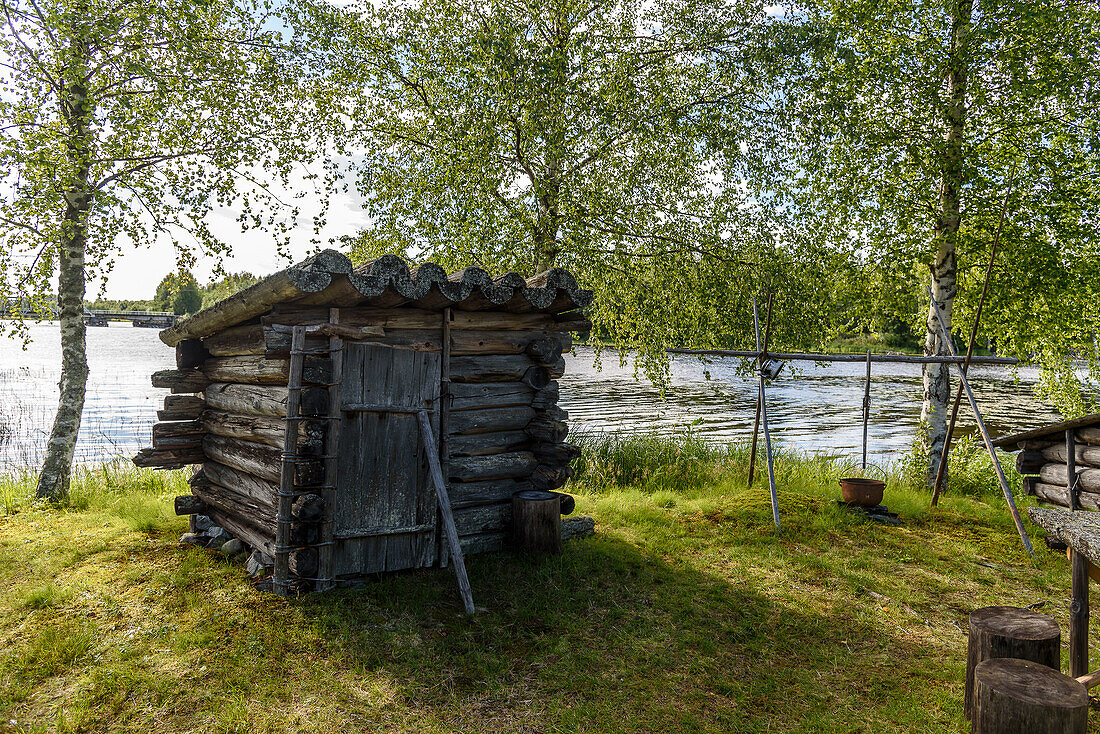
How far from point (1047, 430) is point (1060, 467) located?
0.53 metres

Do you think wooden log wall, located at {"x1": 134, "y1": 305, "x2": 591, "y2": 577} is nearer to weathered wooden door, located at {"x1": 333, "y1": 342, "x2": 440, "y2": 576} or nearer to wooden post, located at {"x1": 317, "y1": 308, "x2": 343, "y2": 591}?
wooden post, located at {"x1": 317, "y1": 308, "x2": 343, "y2": 591}

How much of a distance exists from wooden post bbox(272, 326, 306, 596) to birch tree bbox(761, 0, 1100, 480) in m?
9.32

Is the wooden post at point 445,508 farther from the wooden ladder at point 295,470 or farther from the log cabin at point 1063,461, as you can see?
the log cabin at point 1063,461

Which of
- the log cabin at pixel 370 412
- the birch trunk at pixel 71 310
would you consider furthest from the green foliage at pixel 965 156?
the birch trunk at pixel 71 310

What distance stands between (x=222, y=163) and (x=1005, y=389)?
108ft

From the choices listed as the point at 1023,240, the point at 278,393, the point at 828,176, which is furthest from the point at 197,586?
the point at 1023,240

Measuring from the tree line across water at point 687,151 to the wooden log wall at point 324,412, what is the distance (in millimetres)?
2395

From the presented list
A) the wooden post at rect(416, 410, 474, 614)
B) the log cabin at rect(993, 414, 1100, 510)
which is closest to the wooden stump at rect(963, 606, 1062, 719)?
the wooden post at rect(416, 410, 474, 614)

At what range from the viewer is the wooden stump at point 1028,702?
2.91 meters

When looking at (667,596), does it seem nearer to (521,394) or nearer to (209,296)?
(521,394)

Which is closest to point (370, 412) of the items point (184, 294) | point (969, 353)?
point (969, 353)

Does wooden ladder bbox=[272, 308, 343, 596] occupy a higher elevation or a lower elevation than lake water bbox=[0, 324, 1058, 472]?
higher

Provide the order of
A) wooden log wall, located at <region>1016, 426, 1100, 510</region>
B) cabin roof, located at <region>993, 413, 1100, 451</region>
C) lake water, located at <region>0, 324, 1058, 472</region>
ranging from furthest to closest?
lake water, located at <region>0, 324, 1058, 472</region> → wooden log wall, located at <region>1016, 426, 1100, 510</region> → cabin roof, located at <region>993, 413, 1100, 451</region>

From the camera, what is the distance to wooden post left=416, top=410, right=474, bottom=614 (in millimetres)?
5234
